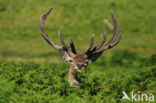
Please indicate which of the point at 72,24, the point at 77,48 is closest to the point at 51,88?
the point at 77,48

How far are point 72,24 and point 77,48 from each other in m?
6.68

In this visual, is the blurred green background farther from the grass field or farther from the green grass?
the green grass

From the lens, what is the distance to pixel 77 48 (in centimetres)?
2086

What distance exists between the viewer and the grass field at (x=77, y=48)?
5375 mm

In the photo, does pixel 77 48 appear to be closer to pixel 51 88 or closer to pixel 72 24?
pixel 72 24

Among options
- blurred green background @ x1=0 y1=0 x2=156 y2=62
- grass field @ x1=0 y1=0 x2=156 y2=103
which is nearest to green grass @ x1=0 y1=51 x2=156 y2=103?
grass field @ x1=0 y1=0 x2=156 y2=103

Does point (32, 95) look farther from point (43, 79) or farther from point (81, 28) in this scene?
point (81, 28)

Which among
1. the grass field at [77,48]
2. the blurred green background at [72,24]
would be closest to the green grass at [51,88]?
the grass field at [77,48]

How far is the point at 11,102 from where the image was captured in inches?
178

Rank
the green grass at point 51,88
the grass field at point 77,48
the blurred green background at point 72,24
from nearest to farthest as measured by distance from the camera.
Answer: the green grass at point 51,88 → the grass field at point 77,48 → the blurred green background at point 72,24

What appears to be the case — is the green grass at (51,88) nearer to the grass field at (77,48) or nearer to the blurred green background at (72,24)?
the grass field at (77,48)

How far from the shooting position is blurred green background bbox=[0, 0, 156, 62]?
2098 centimetres

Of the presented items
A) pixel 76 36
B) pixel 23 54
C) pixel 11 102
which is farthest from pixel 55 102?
pixel 76 36

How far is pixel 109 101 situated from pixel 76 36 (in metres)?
19.9
